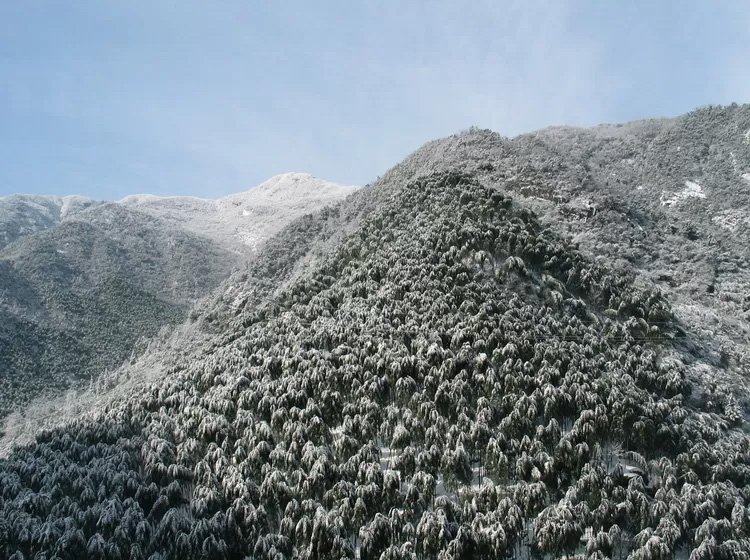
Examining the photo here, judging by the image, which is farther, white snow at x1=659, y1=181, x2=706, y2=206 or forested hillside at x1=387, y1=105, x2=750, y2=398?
white snow at x1=659, y1=181, x2=706, y2=206

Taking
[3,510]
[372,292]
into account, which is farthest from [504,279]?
[3,510]

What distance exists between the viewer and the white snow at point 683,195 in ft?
367

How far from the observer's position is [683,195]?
11325 centimetres

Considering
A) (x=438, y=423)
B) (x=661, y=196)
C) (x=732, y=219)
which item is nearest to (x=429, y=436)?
(x=438, y=423)

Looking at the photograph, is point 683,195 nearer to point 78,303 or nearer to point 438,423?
point 438,423

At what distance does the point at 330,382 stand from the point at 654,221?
70727mm

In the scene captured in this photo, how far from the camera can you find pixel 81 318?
142125mm

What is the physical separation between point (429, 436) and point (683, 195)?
94.6m

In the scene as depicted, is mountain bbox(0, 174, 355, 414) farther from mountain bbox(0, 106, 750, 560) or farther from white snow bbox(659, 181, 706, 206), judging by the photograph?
white snow bbox(659, 181, 706, 206)

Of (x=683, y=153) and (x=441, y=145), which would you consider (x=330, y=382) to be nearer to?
(x=441, y=145)

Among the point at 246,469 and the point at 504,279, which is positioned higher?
the point at 504,279

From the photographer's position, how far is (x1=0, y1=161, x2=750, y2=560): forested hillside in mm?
40938

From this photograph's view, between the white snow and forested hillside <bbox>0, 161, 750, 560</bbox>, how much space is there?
5495 cm

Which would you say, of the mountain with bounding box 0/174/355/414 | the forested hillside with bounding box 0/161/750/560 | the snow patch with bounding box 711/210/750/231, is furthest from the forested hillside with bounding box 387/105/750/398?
the mountain with bounding box 0/174/355/414
